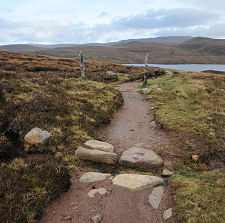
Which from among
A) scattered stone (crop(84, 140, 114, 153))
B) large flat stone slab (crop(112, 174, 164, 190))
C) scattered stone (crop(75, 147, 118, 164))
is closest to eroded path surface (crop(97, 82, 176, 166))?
scattered stone (crop(84, 140, 114, 153))

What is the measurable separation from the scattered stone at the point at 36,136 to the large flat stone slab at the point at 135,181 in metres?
4.75

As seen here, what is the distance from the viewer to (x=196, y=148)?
1091 cm

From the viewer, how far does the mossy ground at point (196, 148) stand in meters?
5.81

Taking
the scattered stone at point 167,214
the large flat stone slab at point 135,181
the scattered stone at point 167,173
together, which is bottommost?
the scattered stone at point 167,173

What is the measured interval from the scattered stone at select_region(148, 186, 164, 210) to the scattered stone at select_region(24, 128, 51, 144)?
627 cm

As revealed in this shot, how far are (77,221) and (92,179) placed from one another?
215cm

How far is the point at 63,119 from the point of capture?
12.8 m

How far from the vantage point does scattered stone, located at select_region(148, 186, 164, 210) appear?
6268 millimetres

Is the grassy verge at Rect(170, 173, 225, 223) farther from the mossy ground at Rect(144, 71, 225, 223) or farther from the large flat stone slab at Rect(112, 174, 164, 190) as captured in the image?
the large flat stone slab at Rect(112, 174, 164, 190)

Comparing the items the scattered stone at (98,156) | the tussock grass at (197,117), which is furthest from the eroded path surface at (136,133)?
the scattered stone at (98,156)

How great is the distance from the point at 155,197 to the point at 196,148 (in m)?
5.65

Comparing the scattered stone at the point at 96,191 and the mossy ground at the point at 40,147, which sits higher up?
the mossy ground at the point at 40,147

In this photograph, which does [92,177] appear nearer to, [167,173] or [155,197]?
[155,197]

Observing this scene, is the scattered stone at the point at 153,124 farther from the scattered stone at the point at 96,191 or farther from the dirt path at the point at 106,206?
the scattered stone at the point at 96,191
